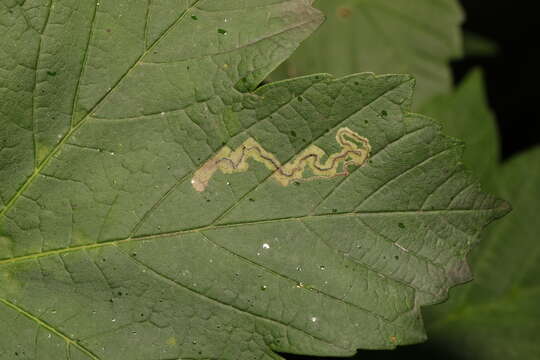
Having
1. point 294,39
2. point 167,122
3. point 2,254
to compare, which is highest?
point 294,39

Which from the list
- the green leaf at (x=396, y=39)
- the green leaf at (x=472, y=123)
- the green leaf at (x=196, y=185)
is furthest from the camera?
the green leaf at (x=396, y=39)

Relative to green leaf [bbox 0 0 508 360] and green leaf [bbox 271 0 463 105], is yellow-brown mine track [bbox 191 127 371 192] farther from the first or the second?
green leaf [bbox 271 0 463 105]

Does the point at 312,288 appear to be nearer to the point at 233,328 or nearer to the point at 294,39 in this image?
the point at 233,328

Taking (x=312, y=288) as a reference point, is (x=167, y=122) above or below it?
above

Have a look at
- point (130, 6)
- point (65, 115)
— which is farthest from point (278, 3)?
point (65, 115)

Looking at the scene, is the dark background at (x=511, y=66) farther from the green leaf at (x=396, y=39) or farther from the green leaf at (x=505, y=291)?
the green leaf at (x=505, y=291)

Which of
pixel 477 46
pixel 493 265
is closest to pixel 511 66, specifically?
pixel 477 46

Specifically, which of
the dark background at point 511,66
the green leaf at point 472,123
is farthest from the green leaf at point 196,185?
the dark background at point 511,66

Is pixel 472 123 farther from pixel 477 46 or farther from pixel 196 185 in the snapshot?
pixel 196 185
